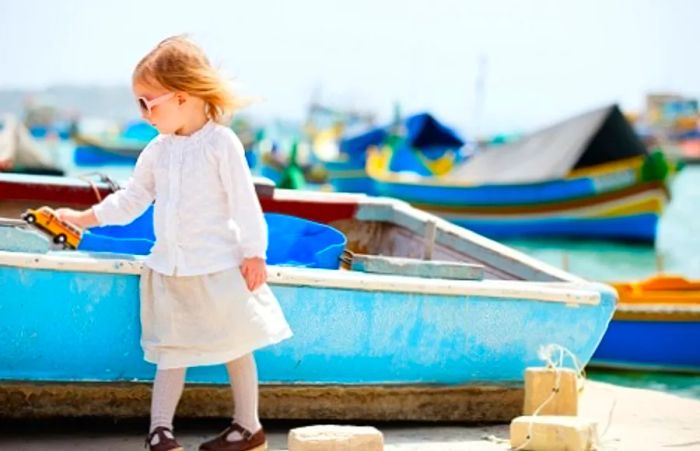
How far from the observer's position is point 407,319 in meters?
4.84

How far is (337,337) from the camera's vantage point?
15.6 ft

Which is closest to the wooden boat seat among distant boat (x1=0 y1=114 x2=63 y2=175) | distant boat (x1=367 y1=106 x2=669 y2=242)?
distant boat (x1=0 y1=114 x2=63 y2=175)

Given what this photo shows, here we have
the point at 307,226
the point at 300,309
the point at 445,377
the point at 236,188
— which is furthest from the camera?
the point at 307,226

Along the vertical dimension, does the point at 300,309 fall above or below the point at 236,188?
below

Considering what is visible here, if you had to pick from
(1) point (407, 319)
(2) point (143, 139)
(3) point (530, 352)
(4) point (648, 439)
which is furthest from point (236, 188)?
(2) point (143, 139)

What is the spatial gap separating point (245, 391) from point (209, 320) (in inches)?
11.6

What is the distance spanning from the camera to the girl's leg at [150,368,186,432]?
4.21 meters

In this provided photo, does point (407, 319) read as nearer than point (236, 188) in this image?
No

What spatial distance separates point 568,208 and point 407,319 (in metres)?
20.8

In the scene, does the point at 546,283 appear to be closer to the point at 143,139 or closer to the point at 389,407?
the point at 389,407

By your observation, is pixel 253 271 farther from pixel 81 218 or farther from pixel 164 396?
pixel 81 218

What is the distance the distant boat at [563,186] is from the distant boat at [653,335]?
14.9 m

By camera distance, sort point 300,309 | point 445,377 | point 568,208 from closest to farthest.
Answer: point 300,309 < point 445,377 < point 568,208

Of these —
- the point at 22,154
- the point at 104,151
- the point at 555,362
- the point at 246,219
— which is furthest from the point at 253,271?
the point at 104,151
